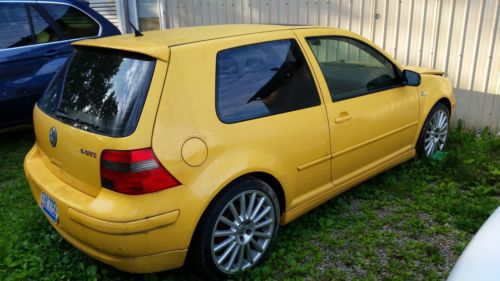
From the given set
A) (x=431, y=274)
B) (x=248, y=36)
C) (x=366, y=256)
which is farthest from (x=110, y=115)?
(x=431, y=274)

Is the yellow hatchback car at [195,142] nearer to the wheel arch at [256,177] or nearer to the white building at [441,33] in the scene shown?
the wheel arch at [256,177]

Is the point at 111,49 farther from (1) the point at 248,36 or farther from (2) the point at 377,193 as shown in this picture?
(2) the point at 377,193

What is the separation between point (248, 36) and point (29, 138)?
3964mm

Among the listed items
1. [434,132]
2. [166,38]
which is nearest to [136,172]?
[166,38]

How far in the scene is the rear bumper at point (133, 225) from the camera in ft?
7.80

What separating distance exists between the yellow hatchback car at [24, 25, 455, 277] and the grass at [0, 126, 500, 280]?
275mm

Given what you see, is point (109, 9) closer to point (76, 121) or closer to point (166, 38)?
point (166, 38)

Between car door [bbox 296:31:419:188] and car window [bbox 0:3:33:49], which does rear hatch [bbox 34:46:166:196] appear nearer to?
car door [bbox 296:31:419:188]

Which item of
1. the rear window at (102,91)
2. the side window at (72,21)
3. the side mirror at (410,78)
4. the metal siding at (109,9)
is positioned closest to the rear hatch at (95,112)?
the rear window at (102,91)

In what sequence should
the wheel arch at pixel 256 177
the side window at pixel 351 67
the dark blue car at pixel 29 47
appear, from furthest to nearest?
the dark blue car at pixel 29 47 < the side window at pixel 351 67 < the wheel arch at pixel 256 177

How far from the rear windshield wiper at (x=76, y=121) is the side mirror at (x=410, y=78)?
270cm

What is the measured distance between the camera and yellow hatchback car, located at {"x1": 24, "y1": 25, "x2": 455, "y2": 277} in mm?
2418

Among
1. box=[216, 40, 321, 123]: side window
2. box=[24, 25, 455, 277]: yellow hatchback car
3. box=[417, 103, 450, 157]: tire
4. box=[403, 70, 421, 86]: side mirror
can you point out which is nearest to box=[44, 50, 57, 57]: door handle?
box=[24, 25, 455, 277]: yellow hatchback car

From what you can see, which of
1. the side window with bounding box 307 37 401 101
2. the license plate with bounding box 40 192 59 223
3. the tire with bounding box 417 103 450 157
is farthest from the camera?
the tire with bounding box 417 103 450 157
